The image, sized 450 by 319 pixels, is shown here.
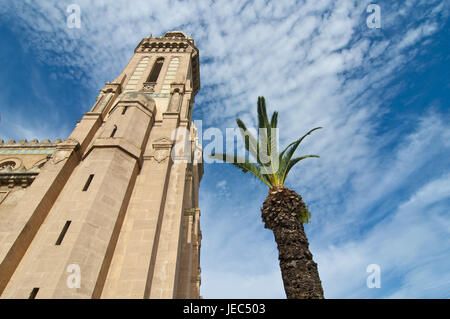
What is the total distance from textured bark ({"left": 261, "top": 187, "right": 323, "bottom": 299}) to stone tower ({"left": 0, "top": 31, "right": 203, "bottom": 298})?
4.04m

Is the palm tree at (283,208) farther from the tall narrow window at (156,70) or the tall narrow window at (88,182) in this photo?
the tall narrow window at (156,70)

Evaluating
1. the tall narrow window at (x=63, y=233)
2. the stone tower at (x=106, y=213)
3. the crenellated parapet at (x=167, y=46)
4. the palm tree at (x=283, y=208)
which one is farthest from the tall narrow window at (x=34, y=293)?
the crenellated parapet at (x=167, y=46)

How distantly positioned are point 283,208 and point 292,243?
145 cm

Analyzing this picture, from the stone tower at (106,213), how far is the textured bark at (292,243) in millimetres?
4042

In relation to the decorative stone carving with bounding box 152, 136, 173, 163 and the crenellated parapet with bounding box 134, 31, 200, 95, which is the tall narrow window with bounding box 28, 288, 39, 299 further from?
the crenellated parapet with bounding box 134, 31, 200, 95

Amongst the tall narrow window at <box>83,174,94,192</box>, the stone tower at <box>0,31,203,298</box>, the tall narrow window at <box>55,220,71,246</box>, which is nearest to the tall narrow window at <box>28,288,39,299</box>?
the stone tower at <box>0,31,203,298</box>

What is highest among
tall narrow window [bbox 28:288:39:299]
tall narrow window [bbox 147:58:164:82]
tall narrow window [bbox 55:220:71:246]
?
tall narrow window [bbox 147:58:164:82]

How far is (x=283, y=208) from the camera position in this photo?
33.3ft

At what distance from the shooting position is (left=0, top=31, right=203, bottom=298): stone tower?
877 centimetres

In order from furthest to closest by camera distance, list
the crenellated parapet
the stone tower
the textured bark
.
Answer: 1. the crenellated parapet
2. the stone tower
3. the textured bark

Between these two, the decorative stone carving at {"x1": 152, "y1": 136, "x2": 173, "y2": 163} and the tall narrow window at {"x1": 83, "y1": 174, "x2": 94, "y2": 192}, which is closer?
the tall narrow window at {"x1": 83, "y1": 174, "x2": 94, "y2": 192}

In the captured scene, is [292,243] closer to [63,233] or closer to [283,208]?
[283,208]
